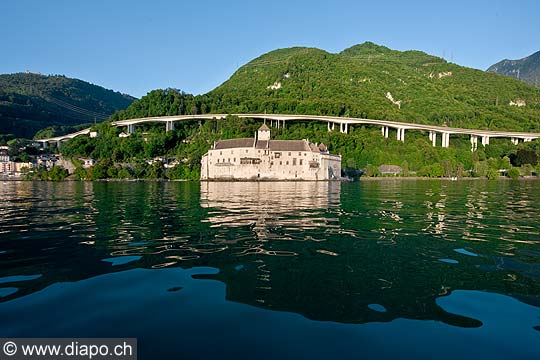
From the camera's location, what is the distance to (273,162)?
8744 cm

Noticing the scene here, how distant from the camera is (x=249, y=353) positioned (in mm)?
4969

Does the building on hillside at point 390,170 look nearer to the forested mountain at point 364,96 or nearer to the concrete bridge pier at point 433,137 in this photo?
Answer: the concrete bridge pier at point 433,137

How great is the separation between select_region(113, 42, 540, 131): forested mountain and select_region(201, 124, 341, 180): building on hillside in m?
43.5

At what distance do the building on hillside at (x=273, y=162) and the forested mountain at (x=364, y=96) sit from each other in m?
43.5

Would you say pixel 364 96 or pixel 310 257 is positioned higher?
pixel 364 96

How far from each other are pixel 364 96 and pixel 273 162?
272 feet

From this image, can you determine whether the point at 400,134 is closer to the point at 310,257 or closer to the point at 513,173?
the point at 513,173

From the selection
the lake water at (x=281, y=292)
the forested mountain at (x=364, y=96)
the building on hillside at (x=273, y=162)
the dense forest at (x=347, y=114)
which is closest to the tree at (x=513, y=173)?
the dense forest at (x=347, y=114)

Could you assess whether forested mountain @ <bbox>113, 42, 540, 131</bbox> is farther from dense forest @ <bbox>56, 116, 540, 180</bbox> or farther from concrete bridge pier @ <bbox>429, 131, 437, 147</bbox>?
dense forest @ <bbox>56, 116, 540, 180</bbox>

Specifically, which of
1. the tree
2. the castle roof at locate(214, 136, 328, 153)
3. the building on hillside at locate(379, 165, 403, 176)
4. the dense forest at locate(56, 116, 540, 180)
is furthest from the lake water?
the tree

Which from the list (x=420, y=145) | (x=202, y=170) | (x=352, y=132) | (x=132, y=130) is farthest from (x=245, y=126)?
(x=420, y=145)

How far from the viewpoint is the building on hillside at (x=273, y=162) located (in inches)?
3413

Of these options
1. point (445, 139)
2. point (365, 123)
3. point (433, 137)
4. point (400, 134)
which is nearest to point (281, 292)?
point (365, 123)

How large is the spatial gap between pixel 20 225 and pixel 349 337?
51.8 feet
